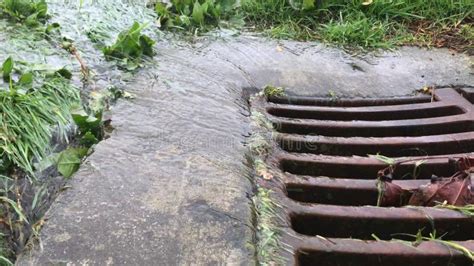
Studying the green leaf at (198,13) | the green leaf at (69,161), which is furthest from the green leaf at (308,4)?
the green leaf at (69,161)

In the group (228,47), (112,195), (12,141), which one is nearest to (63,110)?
(12,141)

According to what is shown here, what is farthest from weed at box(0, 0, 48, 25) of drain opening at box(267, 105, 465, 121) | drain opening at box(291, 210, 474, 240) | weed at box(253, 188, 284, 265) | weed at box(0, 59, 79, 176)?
drain opening at box(291, 210, 474, 240)

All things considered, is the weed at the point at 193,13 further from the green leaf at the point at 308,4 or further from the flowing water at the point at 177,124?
the green leaf at the point at 308,4

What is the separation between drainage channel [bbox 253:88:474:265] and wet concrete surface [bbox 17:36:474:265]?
0.55 ft

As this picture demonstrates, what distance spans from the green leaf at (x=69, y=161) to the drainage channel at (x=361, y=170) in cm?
78

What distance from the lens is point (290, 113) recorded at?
109 inches

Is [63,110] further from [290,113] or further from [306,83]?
[306,83]

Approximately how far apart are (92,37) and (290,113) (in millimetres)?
1311

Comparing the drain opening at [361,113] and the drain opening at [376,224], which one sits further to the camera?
the drain opening at [361,113]

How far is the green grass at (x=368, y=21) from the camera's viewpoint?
11.6 ft

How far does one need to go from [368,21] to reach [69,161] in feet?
7.79

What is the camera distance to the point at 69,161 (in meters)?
2.09

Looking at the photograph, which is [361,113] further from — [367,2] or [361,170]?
[367,2]

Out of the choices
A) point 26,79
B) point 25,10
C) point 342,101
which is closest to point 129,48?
point 26,79
